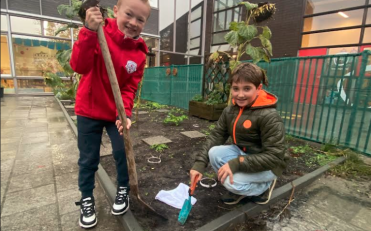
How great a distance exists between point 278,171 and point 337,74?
278 cm

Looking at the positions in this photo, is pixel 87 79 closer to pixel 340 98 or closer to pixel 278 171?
pixel 278 171

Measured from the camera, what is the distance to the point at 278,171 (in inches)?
70.1

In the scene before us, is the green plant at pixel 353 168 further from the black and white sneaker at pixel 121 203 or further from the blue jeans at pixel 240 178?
the black and white sneaker at pixel 121 203

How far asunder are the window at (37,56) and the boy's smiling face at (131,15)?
Answer: 361 inches

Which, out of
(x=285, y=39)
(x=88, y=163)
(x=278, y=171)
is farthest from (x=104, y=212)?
(x=285, y=39)

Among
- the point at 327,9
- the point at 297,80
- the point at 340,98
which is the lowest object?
the point at 340,98

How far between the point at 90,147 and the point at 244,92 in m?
1.36

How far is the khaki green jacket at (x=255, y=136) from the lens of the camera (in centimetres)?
167

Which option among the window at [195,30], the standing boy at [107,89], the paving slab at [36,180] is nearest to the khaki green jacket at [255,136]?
the standing boy at [107,89]

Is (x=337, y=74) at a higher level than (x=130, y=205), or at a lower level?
higher

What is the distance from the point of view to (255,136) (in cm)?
185

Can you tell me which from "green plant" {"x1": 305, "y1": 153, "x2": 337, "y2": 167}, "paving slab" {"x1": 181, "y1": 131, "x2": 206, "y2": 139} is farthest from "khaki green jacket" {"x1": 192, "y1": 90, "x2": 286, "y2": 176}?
"paving slab" {"x1": 181, "y1": 131, "x2": 206, "y2": 139}

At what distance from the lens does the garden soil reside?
5.77 ft

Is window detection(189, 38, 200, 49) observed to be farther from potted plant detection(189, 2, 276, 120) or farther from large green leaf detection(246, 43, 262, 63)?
large green leaf detection(246, 43, 262, 63)
